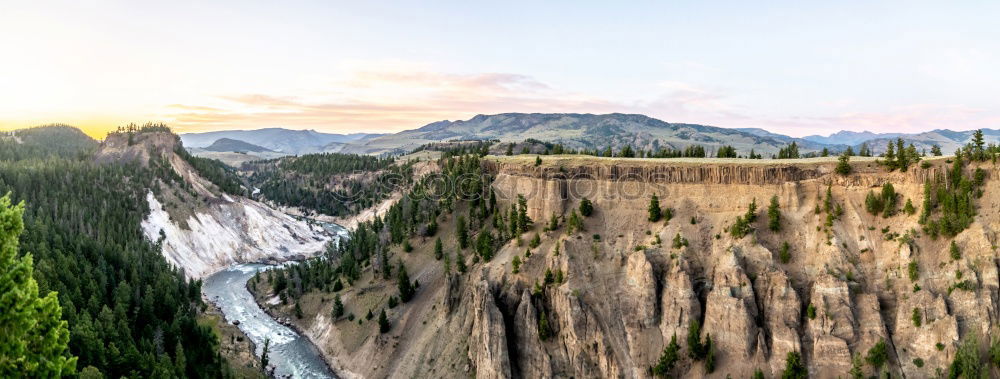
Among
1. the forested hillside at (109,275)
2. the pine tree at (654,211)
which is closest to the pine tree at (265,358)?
the forested hillside at (109,275)

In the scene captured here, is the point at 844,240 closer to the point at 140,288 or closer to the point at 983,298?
the point at 983,298

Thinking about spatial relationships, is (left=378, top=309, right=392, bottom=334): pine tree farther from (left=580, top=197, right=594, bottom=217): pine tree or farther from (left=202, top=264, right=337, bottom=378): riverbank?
(left=580, top=197, right=594, bottom=217): pine tree

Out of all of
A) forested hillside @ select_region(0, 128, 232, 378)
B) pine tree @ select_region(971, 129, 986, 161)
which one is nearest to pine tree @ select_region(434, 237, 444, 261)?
forested hillside @ select_region(0, 128, 232, 378)

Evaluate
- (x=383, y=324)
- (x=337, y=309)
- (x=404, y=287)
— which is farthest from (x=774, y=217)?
(x=337, y=309)

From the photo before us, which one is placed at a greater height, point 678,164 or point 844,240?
point 678,164

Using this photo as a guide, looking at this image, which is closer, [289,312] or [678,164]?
[678,164]

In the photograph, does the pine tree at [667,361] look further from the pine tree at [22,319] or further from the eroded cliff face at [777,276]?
the pine tree at [22,319]

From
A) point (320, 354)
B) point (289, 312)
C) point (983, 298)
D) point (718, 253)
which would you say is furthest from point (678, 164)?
point (289, 312)
